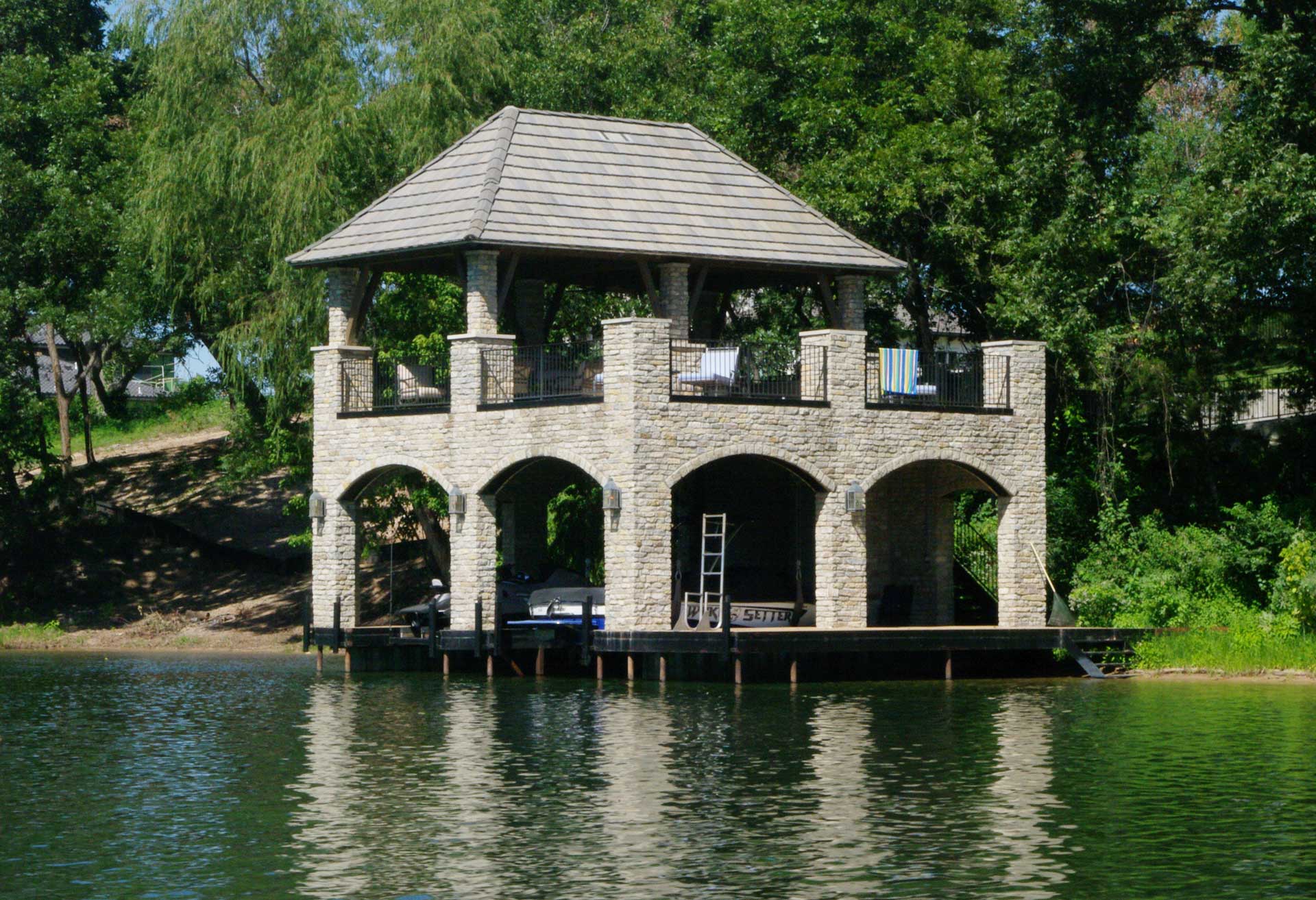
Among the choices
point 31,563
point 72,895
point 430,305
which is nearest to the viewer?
point 72,895

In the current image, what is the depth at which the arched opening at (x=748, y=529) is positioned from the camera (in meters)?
44.5

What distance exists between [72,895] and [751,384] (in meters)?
23.4

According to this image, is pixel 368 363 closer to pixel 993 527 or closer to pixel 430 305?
pixel 430 305

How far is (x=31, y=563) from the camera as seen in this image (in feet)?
195

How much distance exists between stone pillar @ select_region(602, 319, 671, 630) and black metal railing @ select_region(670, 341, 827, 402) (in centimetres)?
75

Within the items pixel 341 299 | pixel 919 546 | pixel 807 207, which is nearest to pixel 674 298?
pixel 807 207

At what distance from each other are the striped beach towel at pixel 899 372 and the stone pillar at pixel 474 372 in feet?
24.9

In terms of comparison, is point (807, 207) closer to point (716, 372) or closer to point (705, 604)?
point (716, 372)

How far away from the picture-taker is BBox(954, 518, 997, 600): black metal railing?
46.2 m

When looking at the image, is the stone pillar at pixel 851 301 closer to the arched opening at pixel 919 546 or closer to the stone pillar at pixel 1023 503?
the stone pillar at pixel 1023 503

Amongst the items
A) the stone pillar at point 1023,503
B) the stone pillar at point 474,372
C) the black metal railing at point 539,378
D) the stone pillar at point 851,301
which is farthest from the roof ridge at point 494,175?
the stone pillar at point 1023,503

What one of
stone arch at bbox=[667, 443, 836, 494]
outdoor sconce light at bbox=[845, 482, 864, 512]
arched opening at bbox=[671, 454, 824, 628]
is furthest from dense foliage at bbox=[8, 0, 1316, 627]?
stone arch at bbox=[667, 443, 836, 494]

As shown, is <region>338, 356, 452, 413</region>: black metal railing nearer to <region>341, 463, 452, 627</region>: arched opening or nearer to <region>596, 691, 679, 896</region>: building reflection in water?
<region>341, 463, 452, 627</region>: arched opening

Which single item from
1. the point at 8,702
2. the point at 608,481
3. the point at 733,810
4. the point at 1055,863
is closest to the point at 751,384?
the point at 608,481
